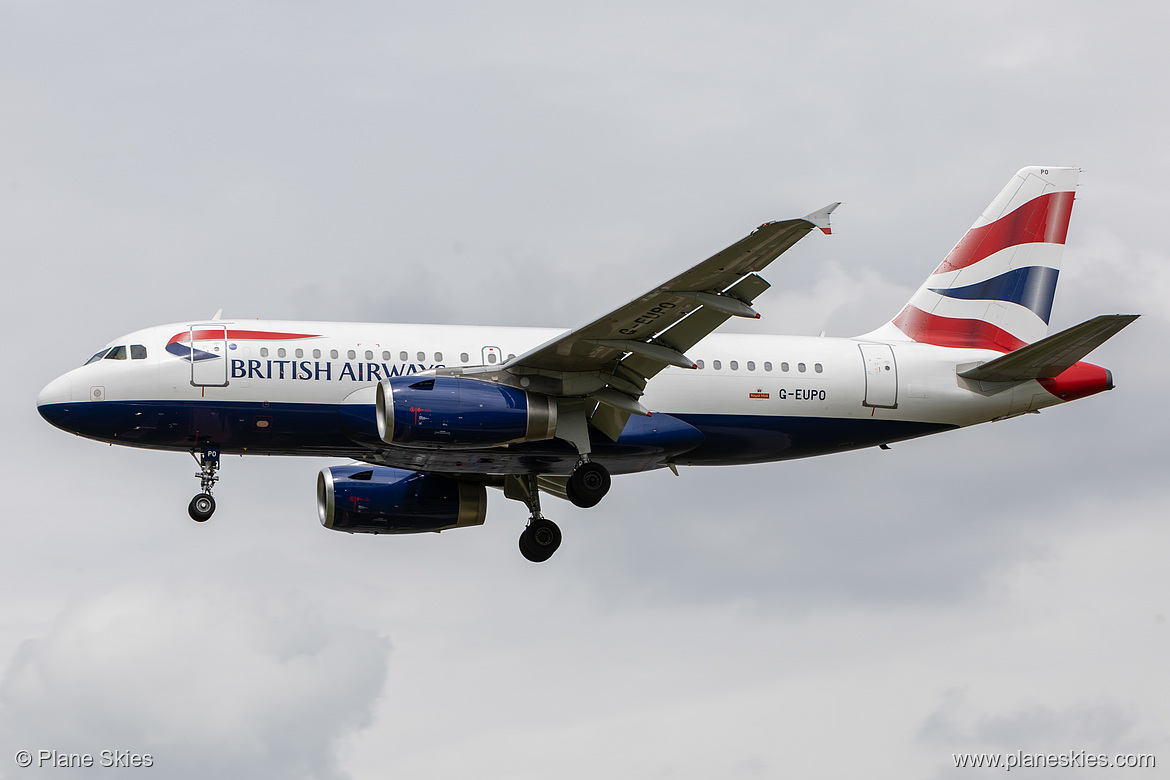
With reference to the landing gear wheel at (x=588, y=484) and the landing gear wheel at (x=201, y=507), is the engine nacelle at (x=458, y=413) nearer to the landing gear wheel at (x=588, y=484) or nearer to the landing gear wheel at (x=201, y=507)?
the landing gear wheel at (x=588, y=484)

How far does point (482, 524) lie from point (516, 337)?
6.85 metres

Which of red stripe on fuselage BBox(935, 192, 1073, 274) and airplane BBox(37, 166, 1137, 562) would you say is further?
red stripe on fuselage BBox(935, 192, 1073, 274)

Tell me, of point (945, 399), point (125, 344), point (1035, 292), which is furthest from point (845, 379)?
point (125, 344)

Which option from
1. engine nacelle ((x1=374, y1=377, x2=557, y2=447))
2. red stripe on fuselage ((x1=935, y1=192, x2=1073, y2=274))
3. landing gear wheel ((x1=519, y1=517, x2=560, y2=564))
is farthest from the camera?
red stripe on fuselage ((x1=935, y1=192, x2=1073, y2=274))

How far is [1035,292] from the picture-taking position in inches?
1506

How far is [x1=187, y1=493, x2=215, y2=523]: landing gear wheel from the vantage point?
1249 inches

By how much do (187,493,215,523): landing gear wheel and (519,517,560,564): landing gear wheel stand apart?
25.5 feet

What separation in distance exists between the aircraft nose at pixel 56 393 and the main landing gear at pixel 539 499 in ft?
34.7

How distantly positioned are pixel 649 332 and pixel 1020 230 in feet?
45.7

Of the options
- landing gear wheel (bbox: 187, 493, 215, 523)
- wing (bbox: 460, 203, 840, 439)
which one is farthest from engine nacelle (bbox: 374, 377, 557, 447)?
landing gear wheel (bbox: 187, 493, 215, 523)

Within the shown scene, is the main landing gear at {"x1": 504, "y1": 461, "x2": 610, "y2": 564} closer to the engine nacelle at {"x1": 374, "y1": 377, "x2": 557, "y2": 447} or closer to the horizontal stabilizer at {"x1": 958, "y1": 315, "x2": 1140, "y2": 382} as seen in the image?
the engine nacelle at {"x1": 374, "y1": 377, "x2": 557, "y2": 447}

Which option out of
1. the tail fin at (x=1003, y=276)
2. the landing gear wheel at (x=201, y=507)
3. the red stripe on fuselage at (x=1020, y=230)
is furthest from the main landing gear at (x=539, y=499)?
the red stripe on fuselage at (x=1020, y=230)

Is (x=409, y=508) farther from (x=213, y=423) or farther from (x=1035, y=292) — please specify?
(x=1035, y=292)

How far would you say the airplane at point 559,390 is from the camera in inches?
1168
